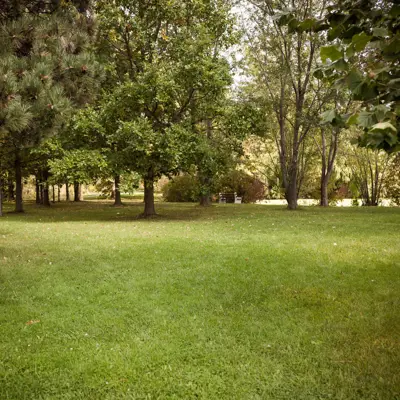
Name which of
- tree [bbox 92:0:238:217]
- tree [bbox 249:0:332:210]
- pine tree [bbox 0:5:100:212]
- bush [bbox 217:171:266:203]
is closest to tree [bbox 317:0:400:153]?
pine tree [bbox 0:5:100:212]

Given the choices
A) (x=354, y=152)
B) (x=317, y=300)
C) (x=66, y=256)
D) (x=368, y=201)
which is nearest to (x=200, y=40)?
(x=66, y=256)

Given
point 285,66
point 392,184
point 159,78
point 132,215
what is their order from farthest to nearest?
1. point 392,184
2. point 285,66
3. point 132,215
4. point 159,78

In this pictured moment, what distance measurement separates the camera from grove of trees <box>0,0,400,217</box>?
2674 millimetres

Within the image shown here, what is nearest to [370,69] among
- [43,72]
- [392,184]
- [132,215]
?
[43,72]

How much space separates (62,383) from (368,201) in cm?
2706

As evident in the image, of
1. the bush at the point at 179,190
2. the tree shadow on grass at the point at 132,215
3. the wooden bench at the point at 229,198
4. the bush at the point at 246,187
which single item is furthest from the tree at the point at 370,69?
the wooden bench at the point at 229,198

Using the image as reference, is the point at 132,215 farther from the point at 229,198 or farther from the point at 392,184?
the point at 392,184

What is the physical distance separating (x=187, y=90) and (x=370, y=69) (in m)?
14.7

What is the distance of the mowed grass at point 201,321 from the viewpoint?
3562 millimetres

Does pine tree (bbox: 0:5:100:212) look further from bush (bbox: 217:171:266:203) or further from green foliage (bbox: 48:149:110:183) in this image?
bush (bbox: 217:171:266:203)

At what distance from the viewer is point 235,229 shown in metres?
12.6

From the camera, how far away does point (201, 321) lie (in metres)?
4.99

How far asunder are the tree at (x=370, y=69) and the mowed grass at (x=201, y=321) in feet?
Answer: 8.18

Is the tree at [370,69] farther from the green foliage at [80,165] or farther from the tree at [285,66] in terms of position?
the tree at [285,66]
